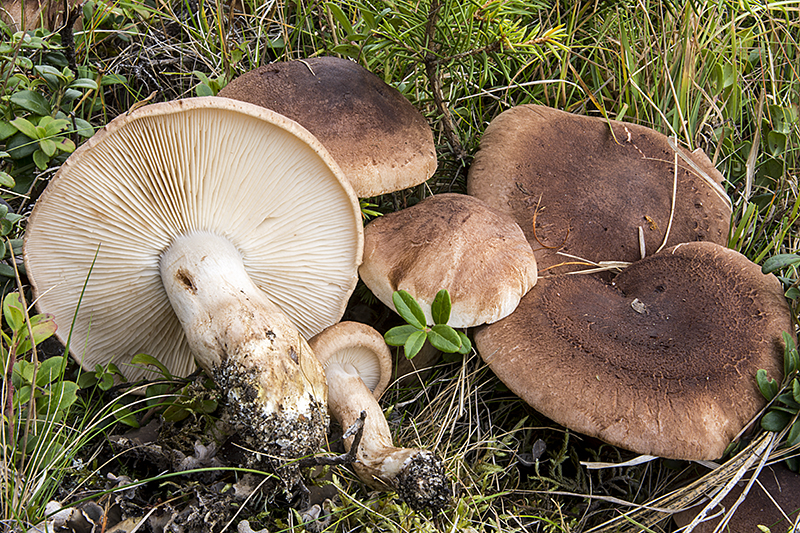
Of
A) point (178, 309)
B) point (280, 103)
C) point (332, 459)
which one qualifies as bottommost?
point (332, 459)

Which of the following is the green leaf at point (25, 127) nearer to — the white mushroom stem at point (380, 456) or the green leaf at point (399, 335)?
the white mushroom stem at point (380, 456)

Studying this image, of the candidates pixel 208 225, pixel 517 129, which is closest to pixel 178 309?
pixel 208 225

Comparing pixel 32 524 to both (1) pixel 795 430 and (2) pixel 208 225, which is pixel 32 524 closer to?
(2) pixel 208 225

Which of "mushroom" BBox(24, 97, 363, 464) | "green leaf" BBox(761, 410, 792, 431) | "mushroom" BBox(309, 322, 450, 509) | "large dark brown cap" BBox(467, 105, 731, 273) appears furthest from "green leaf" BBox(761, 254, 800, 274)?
"mushroom" BBox(24, 97, 363, 464)

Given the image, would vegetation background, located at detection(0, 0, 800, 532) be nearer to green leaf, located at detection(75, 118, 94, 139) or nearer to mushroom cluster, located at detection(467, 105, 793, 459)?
green leaf, located at detection(75, 118, 94, 139)

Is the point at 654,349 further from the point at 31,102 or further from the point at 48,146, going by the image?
the point at 31,102

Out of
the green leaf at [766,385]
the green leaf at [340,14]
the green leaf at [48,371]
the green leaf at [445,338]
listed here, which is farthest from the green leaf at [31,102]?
the green leaf at [766,385]
